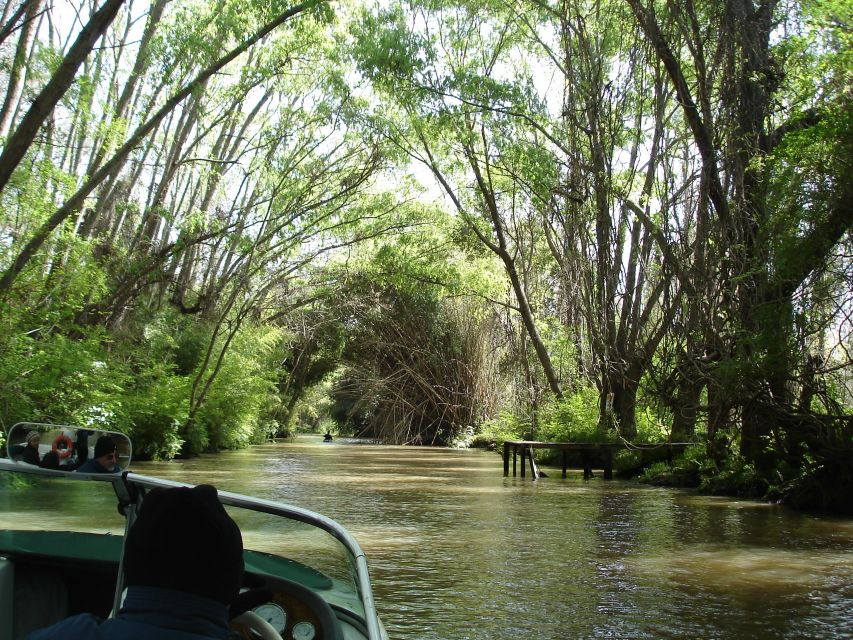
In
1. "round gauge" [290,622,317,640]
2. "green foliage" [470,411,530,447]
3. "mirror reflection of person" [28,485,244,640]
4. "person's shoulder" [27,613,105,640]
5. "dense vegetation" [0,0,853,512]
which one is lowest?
"round gauge" [290,622,317,640]

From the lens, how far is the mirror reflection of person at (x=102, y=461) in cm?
279

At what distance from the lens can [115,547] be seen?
10.2ft

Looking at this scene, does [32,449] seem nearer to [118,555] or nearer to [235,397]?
[118,555]

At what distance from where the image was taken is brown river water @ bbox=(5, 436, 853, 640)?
570 cm

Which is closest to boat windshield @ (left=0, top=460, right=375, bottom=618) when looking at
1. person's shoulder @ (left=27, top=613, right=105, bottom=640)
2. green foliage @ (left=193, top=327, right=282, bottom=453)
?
person's shoulder @ (left=27, top=613, right=105, bottom=640)

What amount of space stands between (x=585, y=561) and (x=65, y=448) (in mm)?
6051

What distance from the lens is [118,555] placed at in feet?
10.1

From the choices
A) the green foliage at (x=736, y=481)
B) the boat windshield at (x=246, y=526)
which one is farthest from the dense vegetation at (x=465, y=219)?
the boat windshield at (x=246, y=526)

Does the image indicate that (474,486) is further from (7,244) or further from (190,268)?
(190,268)

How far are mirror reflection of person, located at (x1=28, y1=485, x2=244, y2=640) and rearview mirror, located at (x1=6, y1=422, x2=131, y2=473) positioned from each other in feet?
2.83

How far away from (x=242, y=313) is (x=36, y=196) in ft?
34.8

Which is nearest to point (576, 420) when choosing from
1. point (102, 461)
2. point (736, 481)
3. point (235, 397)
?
point (736, 481)

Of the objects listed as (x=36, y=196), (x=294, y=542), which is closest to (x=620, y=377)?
(x=36, y=196)

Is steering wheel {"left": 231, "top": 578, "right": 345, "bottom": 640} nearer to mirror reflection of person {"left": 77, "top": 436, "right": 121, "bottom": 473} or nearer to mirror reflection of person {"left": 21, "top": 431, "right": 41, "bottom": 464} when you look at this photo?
mirror reflection of person {"left": 77, "top": 436, "right": 121, "bottom": 473}
